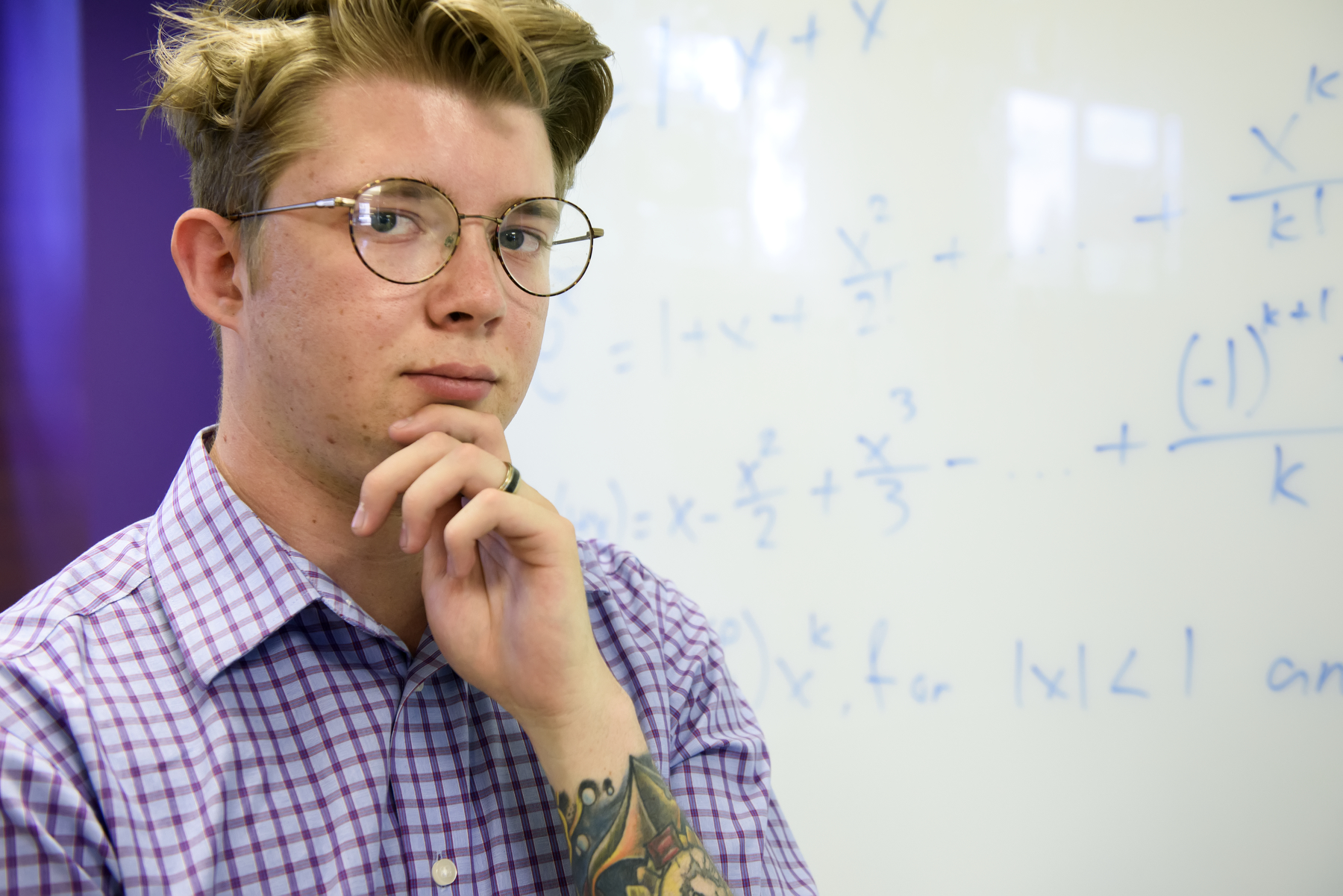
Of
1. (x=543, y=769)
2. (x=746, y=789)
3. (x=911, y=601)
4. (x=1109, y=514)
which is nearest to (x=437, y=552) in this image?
(x=543, y=769)

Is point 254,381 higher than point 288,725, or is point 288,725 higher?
point 254,381

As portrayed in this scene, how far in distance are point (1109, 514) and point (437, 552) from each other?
956mm

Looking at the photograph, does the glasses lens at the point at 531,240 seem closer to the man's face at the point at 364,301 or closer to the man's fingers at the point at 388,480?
the man's face at the point at 364,301

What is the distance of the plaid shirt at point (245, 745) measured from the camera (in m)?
0.62

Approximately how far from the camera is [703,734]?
3.05 feet

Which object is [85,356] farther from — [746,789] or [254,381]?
[746,789]

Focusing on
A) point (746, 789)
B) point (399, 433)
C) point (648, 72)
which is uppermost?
point (648, 72)

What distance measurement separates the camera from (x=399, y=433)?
78cm

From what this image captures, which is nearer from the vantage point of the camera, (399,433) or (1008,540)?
(399,433)

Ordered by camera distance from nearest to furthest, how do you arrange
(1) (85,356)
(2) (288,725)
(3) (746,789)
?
(2) (288,725), (3) (746,789), (1) (85,356)

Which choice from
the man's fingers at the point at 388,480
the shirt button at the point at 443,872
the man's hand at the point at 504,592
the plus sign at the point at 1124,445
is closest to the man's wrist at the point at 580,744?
the man's hand at the point at 504,592

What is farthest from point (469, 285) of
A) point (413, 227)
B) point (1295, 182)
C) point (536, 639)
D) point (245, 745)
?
point (1295, 182)

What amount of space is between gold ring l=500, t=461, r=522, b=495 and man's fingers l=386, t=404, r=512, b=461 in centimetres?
2

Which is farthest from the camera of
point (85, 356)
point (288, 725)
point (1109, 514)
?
point (85, 356)
